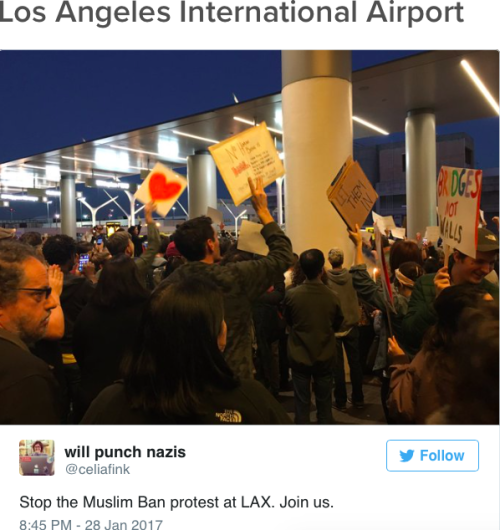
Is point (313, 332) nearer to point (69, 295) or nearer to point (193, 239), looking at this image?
point (193, 239)

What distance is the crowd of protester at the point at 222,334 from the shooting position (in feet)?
4.24

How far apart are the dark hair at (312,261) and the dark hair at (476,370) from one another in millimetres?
2245

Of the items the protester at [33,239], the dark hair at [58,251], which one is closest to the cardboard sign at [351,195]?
the dark hair at [58,251]

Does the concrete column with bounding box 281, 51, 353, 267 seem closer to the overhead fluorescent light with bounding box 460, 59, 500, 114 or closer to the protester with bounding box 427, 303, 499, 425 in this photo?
the overhead fluorescent light with bounding box 460, 59, 500, 114

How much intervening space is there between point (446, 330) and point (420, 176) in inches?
474

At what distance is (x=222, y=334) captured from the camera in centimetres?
145

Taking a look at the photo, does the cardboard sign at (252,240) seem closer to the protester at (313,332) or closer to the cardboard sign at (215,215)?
the protester at (313,332)

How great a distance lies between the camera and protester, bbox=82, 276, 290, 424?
1257 millimetres

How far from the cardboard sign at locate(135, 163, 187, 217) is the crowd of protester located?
26cm

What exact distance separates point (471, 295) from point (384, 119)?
1263 cm

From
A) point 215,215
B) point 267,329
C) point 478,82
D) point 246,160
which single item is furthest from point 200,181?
point 246,160
